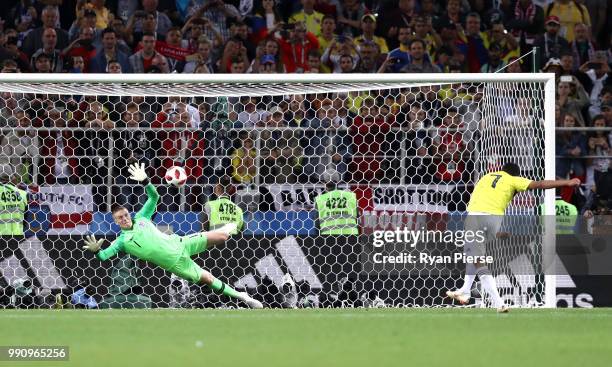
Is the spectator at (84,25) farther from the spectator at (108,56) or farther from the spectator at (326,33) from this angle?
the spectator at (326,33)

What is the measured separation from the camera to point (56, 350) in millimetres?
7617

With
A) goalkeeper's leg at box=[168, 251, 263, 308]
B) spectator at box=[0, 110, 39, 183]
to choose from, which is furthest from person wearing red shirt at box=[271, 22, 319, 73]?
goalkeeper's leg at box=[168, 251, 263, 308]

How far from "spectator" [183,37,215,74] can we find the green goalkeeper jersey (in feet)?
16.4

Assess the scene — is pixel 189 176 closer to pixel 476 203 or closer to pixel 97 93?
pixel 97 93

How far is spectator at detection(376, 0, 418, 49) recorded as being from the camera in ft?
56.8

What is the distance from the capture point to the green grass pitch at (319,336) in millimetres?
7340

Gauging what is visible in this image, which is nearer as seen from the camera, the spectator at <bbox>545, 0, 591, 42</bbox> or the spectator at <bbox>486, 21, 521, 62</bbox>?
the spectator at <bbox>486, 21, 521, 62</bbox>

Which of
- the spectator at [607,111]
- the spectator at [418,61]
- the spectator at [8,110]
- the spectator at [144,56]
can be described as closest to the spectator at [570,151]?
the spectator at [607,111]

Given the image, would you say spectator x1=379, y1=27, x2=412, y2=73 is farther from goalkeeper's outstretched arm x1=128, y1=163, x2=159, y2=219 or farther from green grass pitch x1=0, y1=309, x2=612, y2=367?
green grass pitch x1=0, y1=309, x2=612, y2=367

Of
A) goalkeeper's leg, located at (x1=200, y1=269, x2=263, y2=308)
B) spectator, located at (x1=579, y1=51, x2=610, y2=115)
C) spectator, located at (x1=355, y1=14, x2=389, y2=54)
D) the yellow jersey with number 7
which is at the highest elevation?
spectator, located at (x1=355, y1=14, x2=389, y2=54)

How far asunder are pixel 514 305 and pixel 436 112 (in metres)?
2.64

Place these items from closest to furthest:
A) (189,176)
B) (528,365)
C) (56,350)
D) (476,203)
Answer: (528,365) → (56,350) → (476,203) → (189,176)

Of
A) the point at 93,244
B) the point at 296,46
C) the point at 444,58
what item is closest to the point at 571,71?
the point at 444,58

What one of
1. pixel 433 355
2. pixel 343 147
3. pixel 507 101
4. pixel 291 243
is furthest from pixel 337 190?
pixel 433 355
